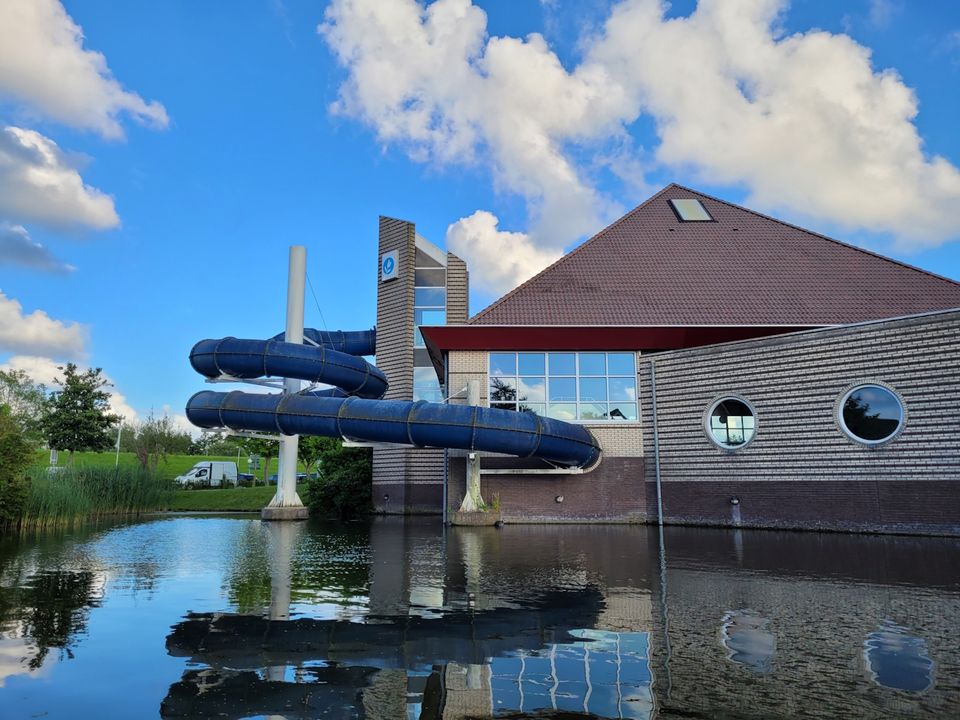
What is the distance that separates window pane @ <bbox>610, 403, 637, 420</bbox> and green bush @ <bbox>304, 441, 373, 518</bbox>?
11.5 m

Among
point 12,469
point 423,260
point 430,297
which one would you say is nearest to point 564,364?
point 430,297

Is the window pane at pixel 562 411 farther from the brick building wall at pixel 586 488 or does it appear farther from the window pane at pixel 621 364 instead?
the window pane at pixel 621 364

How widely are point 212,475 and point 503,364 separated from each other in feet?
96.7

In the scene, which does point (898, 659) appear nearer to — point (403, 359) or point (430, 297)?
point (403, 359)

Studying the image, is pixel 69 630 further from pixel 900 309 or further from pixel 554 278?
pixel 900 309

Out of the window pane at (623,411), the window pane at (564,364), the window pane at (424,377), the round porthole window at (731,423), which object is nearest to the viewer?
the round porthole window at (731,423)

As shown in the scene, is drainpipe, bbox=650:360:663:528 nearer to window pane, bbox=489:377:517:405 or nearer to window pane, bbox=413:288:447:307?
window pane, bbox=489:377:517:405

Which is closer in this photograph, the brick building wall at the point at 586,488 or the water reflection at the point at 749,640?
the water reflection at the point at 749,640

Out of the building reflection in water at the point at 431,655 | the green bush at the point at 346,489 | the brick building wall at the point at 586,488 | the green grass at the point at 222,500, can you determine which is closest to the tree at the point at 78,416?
the green grass at the point at 222,500

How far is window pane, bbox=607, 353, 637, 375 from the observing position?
19609 mm

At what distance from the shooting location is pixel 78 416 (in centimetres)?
4212

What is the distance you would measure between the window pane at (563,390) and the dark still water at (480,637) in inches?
367

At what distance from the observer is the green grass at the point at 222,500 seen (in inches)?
1125

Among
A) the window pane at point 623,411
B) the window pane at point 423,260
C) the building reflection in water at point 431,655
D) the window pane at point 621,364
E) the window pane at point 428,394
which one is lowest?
the building reflection in water at point 431,655
